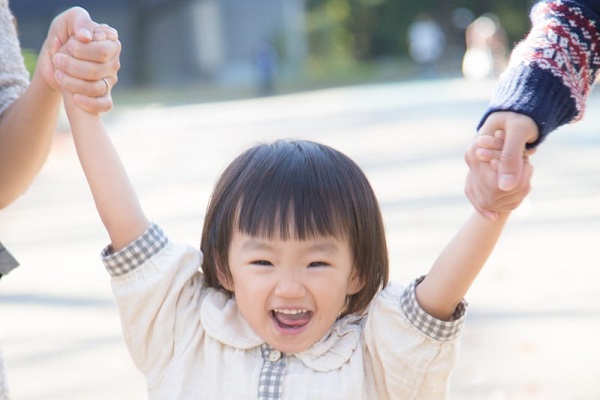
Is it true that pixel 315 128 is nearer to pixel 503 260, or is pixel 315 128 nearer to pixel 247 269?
pixel 503 260

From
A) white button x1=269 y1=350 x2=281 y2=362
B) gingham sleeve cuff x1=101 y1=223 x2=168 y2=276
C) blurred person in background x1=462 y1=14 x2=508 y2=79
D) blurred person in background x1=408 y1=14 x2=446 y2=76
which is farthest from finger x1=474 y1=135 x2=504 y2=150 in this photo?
blurred person in background x1=408 y1=14 x2=446 y2=76

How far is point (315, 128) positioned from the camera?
49.8ft

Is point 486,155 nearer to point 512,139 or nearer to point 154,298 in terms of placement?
point 512,139

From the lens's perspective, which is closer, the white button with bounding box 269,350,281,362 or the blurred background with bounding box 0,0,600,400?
the white button with bounding box 269,350,281,362

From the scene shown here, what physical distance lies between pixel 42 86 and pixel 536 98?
3.38 feet

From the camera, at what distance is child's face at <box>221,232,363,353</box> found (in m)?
2.09

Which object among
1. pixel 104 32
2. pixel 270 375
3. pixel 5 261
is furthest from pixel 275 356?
pixel 104 32

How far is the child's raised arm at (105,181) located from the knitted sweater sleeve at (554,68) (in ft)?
2.50

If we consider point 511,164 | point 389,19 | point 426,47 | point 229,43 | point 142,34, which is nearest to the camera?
point 511,164

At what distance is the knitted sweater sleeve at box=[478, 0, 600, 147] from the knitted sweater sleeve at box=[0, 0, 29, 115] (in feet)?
3.47

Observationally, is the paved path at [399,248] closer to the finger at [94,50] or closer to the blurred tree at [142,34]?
the finger at [94,50]

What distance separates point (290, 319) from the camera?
6.97 feet

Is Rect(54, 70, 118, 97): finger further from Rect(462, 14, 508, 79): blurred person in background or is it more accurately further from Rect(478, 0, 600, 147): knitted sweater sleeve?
Rect(462, 14, 508, 79): blurred person in background

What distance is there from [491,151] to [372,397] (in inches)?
24.8
